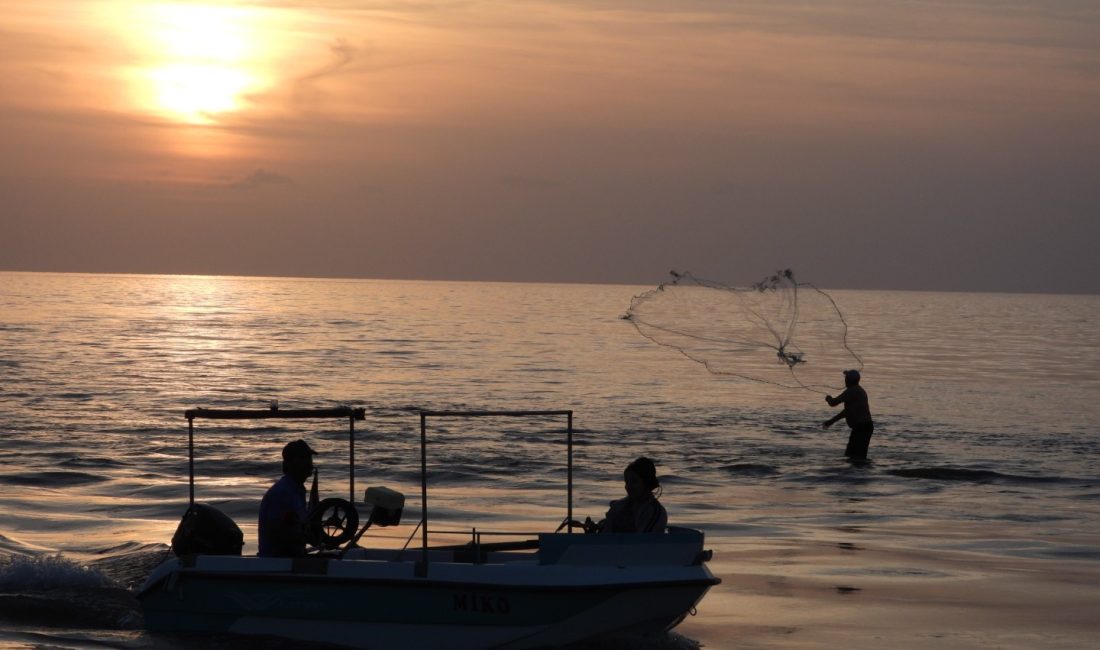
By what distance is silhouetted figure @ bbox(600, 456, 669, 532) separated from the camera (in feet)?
40.7

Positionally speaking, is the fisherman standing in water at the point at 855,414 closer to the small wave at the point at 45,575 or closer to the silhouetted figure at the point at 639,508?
the silhouetted figure at the point at 639,508

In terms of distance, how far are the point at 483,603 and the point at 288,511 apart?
1856 mm

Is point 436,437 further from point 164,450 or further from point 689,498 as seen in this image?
point 689,498

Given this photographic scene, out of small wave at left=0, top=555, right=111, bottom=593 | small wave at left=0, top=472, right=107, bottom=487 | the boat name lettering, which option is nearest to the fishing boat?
the boat name lettering

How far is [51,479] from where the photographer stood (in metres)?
24.3

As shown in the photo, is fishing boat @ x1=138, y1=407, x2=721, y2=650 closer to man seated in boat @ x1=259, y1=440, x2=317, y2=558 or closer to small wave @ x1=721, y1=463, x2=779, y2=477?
man seated in boat @ x1=259, y1=440, x2=317, y2=558

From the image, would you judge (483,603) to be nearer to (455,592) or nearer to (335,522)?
(455,592)

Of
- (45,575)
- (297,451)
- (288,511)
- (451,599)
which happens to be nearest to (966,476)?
(451,599)

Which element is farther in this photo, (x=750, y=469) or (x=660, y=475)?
(x=750, y=469)

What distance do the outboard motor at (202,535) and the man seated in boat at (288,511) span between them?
61 centimetres

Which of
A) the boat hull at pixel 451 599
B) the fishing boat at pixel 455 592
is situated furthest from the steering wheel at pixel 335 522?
the boat hull at pixel 451 599

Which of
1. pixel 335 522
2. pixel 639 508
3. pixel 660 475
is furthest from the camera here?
pixel 660 475

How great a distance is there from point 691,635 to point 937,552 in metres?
5.84

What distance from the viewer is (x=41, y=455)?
91.2 feet
